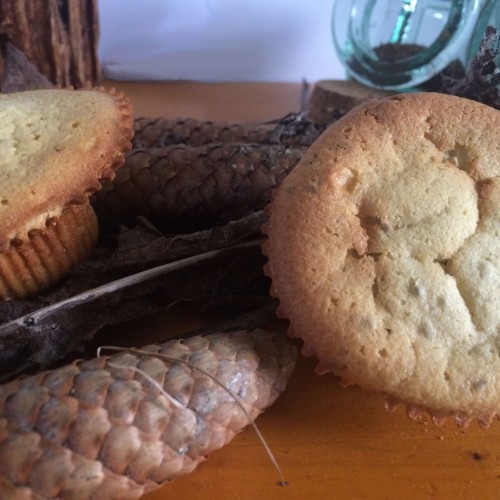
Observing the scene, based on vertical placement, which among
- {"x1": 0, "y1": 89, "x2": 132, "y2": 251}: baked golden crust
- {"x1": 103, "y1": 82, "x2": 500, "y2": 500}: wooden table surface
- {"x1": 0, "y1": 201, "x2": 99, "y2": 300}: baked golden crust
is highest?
{"x1": 0, "y1": 89, "x2": 132, "y2": 251}: baked golden crust

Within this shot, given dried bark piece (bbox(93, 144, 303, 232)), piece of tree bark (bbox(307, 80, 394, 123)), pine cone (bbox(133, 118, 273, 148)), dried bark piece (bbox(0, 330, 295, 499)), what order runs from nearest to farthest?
dried bark piece (bbox(0, 330, 295, 499)) < dried bark piece (bbox(93, 144, 303, 232)) < pine cone (bbox(133, 118, 273, 148)) < piece of tree bark (bbox(307, 80, 394, 123))

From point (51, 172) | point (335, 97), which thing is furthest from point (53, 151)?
point (335, 97)

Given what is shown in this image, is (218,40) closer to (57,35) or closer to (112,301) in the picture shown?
(57,35)

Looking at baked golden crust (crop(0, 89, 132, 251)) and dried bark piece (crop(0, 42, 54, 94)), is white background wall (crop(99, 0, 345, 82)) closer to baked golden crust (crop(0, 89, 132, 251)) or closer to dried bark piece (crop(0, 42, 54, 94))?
dried bark piece (crop(0, 42, 54, 94))

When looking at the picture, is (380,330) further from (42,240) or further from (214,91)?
(214,91)

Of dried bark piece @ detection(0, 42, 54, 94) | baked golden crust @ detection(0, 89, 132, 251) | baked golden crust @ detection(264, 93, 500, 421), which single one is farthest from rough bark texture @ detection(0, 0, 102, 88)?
baked golden crust @ detection(264, 93, 500, 421)

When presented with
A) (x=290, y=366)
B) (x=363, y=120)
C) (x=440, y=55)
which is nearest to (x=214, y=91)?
(x=440, y=55)

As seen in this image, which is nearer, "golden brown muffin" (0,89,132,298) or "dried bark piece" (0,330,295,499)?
"dried bark piece" (0,330,295,499)

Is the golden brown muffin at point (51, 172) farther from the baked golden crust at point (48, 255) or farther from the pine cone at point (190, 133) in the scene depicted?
the pine cone at point (190, 133)
